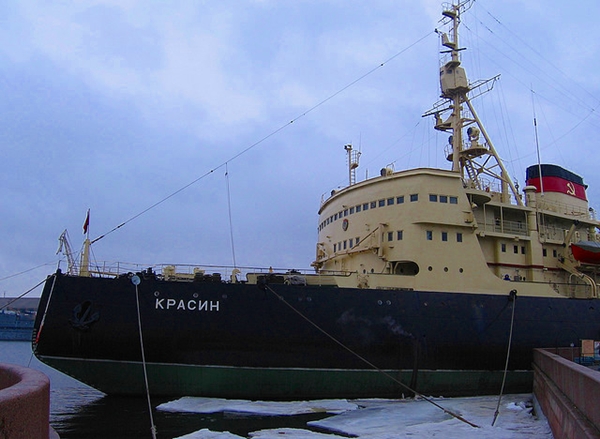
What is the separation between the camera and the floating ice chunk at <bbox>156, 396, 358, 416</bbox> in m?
14.3

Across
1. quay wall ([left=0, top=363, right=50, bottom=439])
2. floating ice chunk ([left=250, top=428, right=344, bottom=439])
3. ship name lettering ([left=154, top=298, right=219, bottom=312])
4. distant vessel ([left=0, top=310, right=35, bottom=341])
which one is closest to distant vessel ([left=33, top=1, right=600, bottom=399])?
ship name lettering ([left=154, top=298, right=219, bottom=312])

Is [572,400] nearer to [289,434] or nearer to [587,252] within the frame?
[289,434]

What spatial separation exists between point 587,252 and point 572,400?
1415 cm

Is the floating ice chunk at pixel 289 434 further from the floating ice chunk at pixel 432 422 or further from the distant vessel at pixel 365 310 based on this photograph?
the distant vessel at pixel 365 310

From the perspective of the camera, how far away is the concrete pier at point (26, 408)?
340cm

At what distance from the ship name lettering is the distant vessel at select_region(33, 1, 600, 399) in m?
0.03

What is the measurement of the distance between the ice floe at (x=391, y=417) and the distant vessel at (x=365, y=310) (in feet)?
2.91

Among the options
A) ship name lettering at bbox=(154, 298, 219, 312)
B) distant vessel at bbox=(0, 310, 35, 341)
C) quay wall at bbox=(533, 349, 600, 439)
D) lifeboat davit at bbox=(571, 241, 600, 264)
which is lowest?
distant vessel at bbox=(0, 310, 35, 341)

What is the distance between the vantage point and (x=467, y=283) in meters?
18.6

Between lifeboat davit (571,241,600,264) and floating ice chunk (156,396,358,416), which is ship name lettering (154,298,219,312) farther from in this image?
lifeboat davit (571,241,600,264)

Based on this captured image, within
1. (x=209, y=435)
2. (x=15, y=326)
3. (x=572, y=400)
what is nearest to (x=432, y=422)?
(x=572, y=400)

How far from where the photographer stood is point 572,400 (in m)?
9.01

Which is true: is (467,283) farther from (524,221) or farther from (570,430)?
(570,430)

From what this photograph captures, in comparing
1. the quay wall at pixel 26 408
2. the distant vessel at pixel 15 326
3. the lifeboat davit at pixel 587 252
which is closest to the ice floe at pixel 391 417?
the lifeboat davit at pixel 587 252
